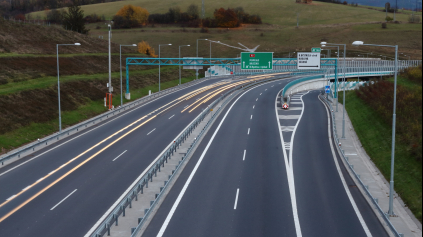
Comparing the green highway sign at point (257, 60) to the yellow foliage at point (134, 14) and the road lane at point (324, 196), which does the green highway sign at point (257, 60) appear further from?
the yellow foliage at point (134, 14)

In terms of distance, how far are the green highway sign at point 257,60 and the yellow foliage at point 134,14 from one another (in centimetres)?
12638

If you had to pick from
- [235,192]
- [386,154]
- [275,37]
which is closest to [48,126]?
[235,192]

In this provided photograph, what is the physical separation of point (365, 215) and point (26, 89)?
1805 inches

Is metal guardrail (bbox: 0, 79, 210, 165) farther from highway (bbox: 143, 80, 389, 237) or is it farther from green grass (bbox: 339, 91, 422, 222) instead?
green grass (bbox: 339, 91, 422, 222)

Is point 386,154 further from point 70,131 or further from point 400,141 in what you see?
point 70,131

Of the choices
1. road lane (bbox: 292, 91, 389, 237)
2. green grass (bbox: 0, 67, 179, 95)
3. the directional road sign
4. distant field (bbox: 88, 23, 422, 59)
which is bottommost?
road lane (bbox: 292, 91, 389, 237)

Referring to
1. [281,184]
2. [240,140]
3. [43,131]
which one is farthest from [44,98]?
[281,184]

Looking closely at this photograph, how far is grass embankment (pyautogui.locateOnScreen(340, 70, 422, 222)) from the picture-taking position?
→ 24.8m

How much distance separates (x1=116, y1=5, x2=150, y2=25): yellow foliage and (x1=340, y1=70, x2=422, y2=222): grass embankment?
14340cm

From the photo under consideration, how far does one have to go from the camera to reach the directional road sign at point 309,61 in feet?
202

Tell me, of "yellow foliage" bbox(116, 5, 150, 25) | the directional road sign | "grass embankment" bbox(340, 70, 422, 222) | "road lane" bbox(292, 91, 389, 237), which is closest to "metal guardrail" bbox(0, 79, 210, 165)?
"road lane" bbox(292, 91, 389, 237)

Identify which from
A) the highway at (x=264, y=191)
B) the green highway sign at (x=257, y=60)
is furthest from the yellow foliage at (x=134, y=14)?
the highway at (x=264, y=191)

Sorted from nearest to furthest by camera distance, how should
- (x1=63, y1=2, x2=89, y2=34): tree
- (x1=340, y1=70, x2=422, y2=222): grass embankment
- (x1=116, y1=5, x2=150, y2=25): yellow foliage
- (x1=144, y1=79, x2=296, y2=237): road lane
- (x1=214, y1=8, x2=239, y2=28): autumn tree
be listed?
(x1=144, y1=79, x2=296, y2=237): road lane → (x1=340, y1=70, x2=422, y2=222): grass embankment → (x1=63, y1=2, x2=89, y2=34): tree → (x1=214, y1=8, x2=239, y2=28): autumn tree → (x1=116, y1=5, x2=150, y2=25): yellow foliage

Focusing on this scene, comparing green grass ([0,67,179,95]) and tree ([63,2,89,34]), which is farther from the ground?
tree ([63,2,89,34])
